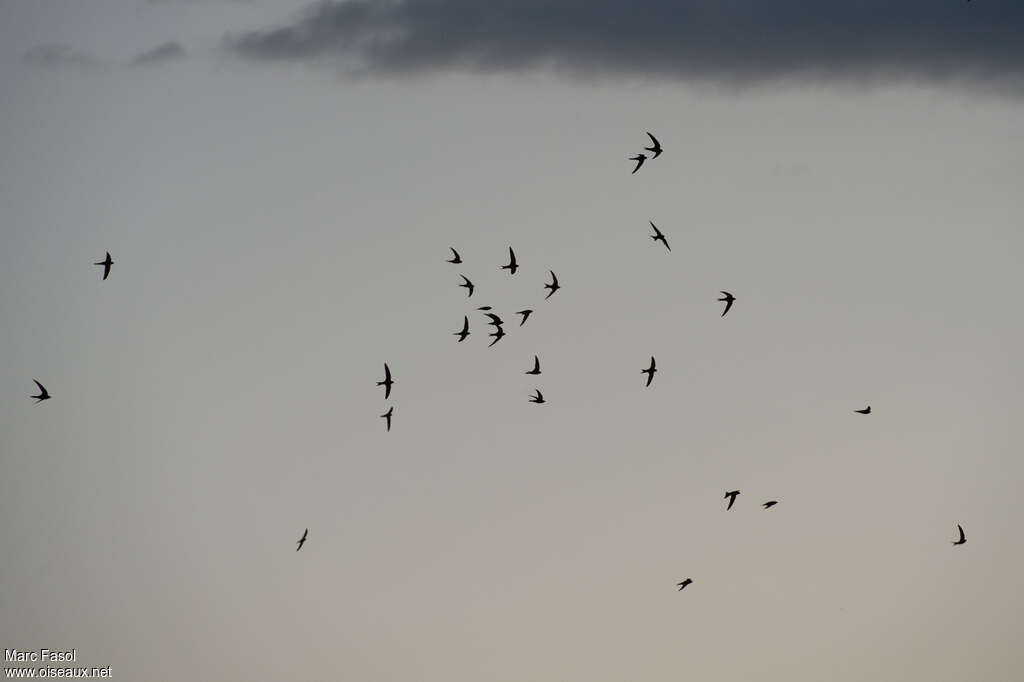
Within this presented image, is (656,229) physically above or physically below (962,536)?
above

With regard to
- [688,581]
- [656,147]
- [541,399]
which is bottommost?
[688,581]

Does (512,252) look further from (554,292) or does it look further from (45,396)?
(45,396)

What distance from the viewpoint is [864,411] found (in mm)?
187500

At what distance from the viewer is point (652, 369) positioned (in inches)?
7859

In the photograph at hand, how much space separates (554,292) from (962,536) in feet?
106

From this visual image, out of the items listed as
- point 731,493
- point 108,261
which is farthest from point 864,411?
point 108,261

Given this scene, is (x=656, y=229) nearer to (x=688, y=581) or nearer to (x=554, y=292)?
(x=554, y=292)

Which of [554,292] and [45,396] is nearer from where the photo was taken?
[45,396]

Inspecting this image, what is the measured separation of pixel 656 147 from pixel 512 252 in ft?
39.2

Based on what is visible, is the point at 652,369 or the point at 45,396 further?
the point at 652,369

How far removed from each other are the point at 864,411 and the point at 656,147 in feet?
75.2

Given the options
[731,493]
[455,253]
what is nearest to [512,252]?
[455,253]

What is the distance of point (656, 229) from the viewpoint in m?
192

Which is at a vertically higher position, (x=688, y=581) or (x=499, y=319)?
(x=499, y=319)
